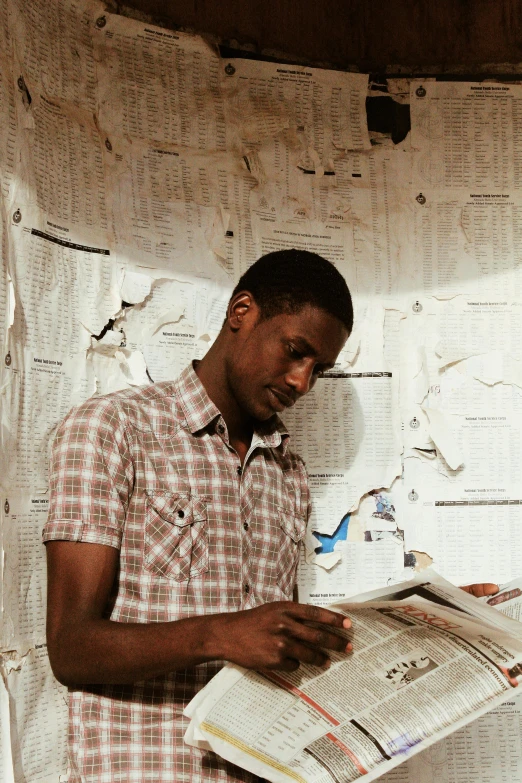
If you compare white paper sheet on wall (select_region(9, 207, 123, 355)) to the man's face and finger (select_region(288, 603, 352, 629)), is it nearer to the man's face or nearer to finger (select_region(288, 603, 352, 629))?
the man's face

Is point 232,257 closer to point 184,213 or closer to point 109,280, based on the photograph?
A: point 184,213

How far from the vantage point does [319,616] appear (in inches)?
38.3

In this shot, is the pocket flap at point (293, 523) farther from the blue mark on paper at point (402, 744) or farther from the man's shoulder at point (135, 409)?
the blue mark on paper at point (402, 744)

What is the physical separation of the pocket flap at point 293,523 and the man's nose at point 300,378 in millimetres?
224

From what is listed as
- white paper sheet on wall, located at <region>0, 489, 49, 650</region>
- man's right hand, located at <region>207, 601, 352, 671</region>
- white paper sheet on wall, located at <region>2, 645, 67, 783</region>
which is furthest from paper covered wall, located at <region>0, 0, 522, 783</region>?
man's right hand, located at <region>207, 601, 352, 671</region>

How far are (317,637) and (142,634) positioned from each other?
0.72 feet

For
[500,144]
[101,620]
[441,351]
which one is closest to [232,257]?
[441,351]

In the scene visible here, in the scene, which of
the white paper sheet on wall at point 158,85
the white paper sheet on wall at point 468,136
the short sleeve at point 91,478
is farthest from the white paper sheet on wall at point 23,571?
the white paper sheet on wall at point 468,136

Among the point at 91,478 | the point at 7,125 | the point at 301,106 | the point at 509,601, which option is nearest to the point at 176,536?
the point at 91,478

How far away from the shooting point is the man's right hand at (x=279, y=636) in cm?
97

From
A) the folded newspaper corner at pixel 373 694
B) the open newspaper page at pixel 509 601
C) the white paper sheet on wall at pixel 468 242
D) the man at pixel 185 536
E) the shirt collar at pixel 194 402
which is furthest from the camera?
the white paper sheet on wall at pixel 468 242

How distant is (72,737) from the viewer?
3.76 ft

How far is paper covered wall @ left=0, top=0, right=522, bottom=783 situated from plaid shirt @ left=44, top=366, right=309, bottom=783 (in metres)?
0.26

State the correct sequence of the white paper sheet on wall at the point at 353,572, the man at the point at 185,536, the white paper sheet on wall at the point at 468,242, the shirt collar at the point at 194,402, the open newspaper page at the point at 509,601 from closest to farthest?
1. the man at the point at 185,536
2. the open newspaper page at the point at 509,601
3. the shirt collar at the point at 194,402
4. the white paper sheet on wall at the point at 353,572
5. the white paper sheet on wall at the point at 468,242
